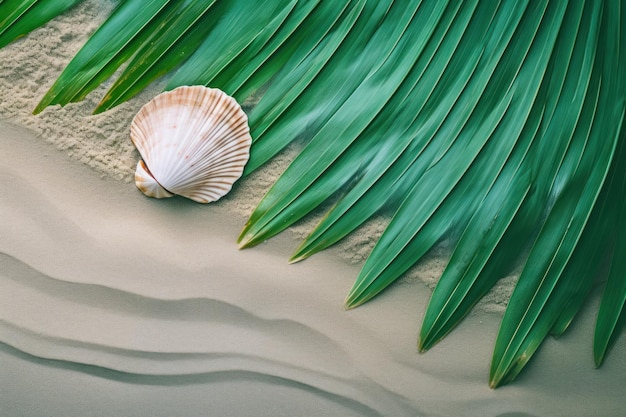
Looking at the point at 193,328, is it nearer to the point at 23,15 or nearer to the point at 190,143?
the point at 190,143

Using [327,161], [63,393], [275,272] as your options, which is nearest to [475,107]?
[327,161]

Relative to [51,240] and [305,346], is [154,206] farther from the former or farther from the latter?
[305,346]

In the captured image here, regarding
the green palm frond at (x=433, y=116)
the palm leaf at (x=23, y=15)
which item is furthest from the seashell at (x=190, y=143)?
the palm leaf at (x=23, y=15)

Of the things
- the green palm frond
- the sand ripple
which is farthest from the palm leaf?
the sand ripple

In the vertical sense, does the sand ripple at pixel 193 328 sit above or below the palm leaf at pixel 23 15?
below

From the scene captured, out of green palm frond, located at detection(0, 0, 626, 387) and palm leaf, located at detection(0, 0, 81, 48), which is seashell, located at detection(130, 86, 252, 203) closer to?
green palm frond, located at detection(0, 0, 626, 387)

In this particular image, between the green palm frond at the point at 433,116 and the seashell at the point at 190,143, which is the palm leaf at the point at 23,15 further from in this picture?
the seashell at the point at 190,143

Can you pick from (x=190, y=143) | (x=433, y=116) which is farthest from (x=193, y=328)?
(x=433, y=116)
